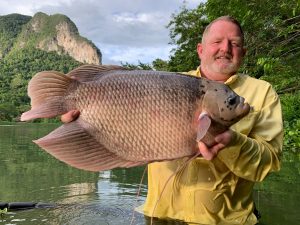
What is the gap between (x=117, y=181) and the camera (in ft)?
32.2

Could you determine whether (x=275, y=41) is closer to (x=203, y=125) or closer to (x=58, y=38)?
(x=203, y=125)

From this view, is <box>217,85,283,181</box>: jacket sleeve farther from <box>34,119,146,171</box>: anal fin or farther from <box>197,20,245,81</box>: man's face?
<box>34,119,146,171</box>: anal fin

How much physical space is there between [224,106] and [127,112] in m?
0.46

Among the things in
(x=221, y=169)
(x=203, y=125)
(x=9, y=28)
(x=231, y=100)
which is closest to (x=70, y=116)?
(x=203, y=125)

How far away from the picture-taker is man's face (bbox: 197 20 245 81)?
317cm

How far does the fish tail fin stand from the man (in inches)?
47.3

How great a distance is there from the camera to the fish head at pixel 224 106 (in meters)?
2.00

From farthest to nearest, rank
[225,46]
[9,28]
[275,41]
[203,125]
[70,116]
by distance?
[9,28], [275,41], [225,46], [70,116], [203,125]

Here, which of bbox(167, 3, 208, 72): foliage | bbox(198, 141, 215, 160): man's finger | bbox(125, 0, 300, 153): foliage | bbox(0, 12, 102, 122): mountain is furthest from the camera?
bbox(0, 12, 102, 122): mountain

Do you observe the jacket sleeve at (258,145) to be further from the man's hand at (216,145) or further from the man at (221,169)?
the man's hand at (216,145)

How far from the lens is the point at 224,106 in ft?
6.57

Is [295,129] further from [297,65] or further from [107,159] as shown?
[107,159]

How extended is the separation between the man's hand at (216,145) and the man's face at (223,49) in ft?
3.53

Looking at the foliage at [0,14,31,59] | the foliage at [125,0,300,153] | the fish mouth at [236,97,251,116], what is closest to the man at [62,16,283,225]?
the fish mouth at [236,97,251,116]
